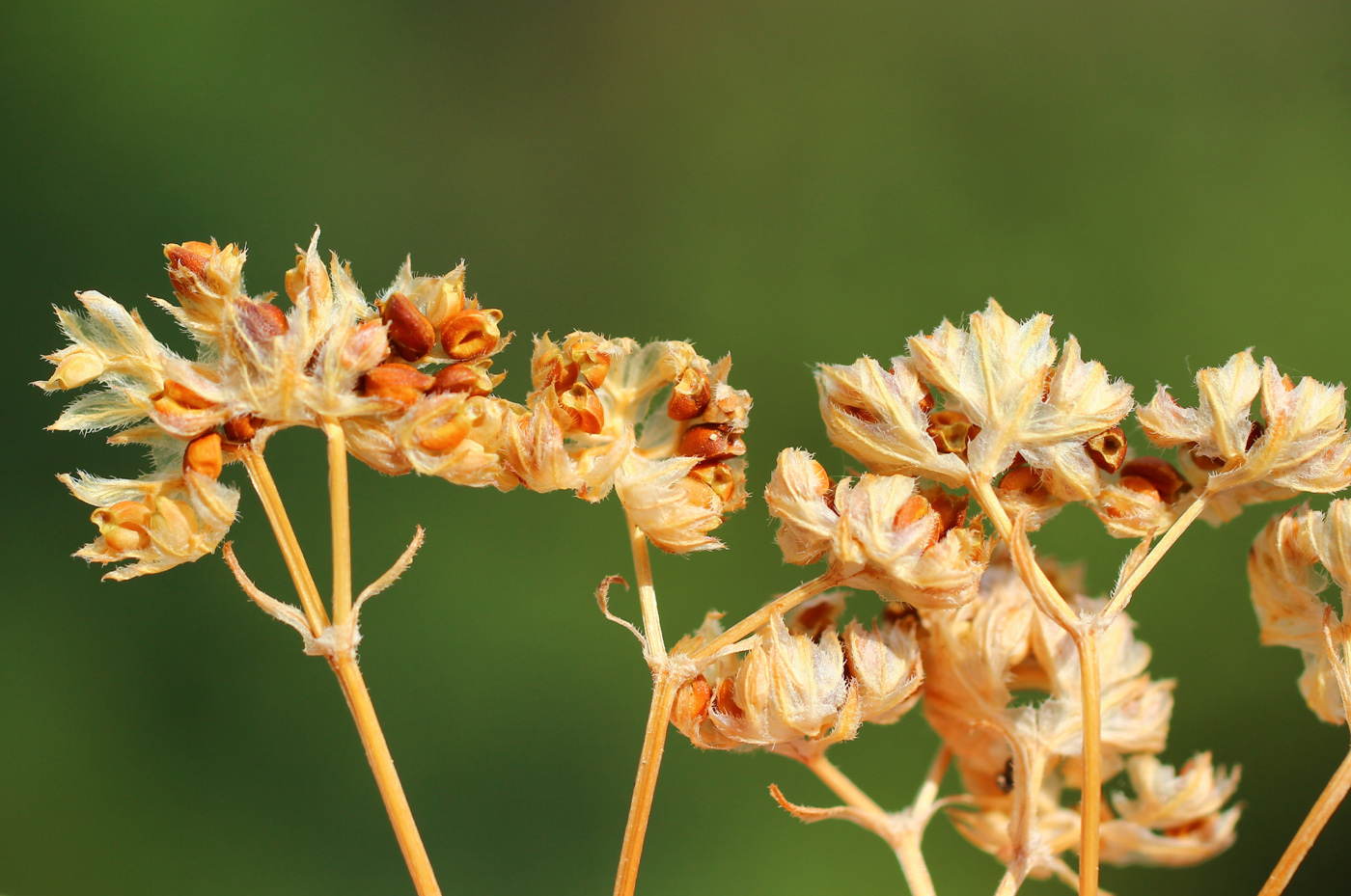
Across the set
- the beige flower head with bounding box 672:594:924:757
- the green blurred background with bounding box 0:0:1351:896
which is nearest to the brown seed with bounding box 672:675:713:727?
the beige flower head with bounding box 672:594:924:757

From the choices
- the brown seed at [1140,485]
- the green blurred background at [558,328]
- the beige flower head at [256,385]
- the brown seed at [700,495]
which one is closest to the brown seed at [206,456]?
the beige flower head at [256,385]

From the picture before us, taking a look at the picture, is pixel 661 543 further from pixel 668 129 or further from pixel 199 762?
pixel 668 129

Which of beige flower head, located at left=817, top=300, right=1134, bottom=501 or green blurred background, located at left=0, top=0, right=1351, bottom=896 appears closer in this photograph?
beige flower head, located at left=817, top=300, right=1134, bottom=501

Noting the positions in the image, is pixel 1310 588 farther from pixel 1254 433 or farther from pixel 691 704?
pixel 691 704

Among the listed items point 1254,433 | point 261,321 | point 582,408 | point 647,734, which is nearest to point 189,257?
point 261,321

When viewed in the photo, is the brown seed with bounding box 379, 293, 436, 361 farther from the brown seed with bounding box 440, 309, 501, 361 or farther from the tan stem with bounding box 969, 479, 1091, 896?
the tan stem with bounding box 969, 479, 1091, 896

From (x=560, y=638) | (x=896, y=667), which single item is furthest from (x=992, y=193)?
(x=896, y=667)
